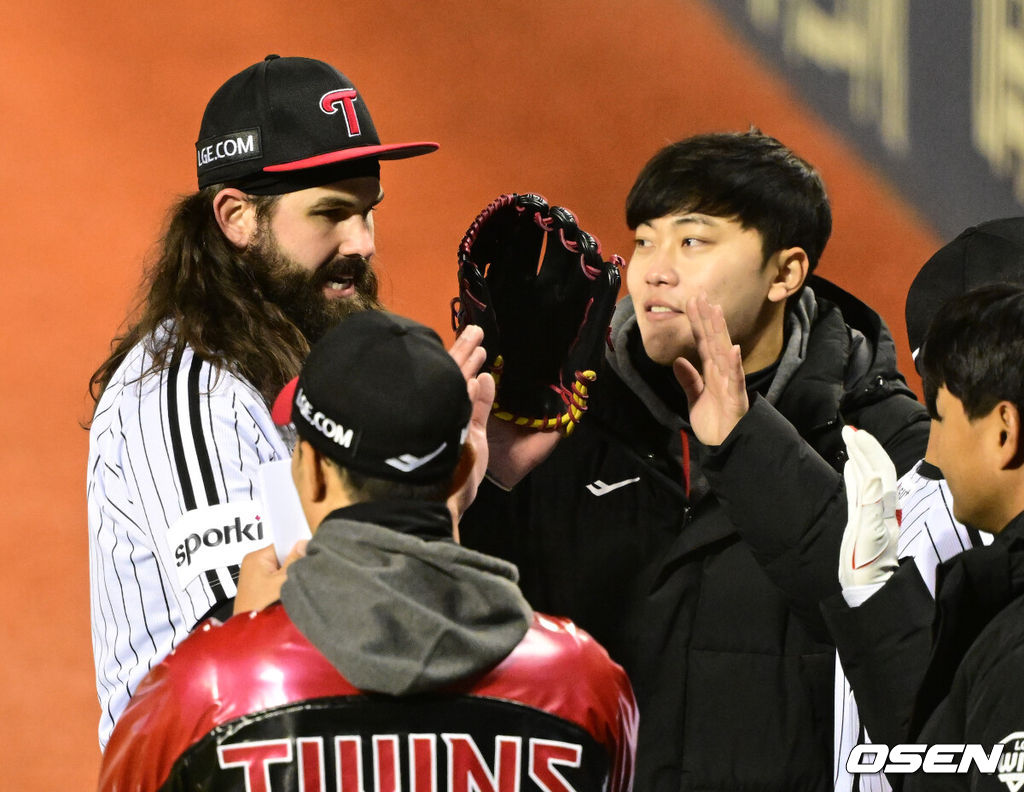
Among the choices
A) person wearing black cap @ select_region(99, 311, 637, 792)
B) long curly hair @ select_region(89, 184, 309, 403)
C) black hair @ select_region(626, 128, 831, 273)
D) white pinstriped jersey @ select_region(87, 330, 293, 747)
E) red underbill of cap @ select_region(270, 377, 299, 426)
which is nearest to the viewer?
person wearing black cap @ select_region(99, 311, 637, 792)

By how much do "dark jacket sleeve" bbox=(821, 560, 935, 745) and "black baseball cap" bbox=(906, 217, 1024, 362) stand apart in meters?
0.47

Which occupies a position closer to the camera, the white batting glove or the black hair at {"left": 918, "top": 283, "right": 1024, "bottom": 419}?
the black hair at {"left": 918, "top": 283, "right": 1024, "bottom": 419}

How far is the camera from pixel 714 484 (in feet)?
5.17

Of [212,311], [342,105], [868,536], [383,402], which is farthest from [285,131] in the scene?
[868,536]

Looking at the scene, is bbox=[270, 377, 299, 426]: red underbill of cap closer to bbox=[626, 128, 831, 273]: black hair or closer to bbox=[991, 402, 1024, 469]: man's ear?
bbox=[991, 402, 1024, 469]: man's ear

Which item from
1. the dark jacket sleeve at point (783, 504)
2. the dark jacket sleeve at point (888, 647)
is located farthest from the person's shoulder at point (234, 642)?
the dark jacket sleeve at point (783, 504)

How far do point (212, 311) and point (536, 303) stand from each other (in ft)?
1.44

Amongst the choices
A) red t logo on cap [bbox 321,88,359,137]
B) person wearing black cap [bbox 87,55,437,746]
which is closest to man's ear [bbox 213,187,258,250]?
person wearing black cap [bbox 87,55,437,746]

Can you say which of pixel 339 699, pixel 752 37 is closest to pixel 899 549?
pixel 339 699

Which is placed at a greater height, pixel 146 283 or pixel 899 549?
pixel 146 283

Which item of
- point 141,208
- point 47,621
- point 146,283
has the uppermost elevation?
point 141,208

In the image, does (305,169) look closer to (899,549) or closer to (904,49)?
(899,549)

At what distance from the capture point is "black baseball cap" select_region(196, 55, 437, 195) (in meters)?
1.58

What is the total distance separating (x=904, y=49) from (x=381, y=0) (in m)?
1.33
